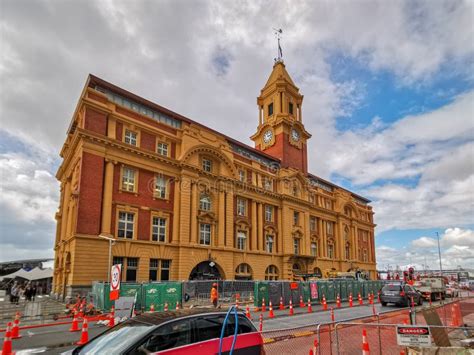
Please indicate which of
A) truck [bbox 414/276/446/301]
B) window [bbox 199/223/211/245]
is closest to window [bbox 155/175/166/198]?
window [bbox 199/223/211/245]

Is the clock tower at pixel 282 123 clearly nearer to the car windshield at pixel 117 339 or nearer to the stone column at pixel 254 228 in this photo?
the stone column at pixel 254 228

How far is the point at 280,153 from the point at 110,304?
3451 cm

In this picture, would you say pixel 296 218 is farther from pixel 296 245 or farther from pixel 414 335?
pixel 414 335

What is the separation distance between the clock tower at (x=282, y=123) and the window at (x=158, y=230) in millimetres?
22145

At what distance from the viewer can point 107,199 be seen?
29.4 meters

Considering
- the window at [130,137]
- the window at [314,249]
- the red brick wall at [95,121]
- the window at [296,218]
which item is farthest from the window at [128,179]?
the window at [314,249]

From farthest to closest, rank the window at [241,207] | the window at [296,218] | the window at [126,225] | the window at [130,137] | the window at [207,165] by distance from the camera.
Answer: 1. the window at [296,218]
2. the window at [241,207]
3. the window at [207,165]
4. the window at [130,137]
5. the window at [126,225]

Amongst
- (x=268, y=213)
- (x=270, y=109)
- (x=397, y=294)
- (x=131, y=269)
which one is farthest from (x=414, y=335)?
(x=270, y=109)

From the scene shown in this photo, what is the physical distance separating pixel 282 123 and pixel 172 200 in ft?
78.6

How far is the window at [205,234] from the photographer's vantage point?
35875 mm

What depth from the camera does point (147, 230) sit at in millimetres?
31688

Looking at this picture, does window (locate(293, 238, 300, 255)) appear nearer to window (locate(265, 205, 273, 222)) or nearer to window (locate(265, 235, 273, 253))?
window (locate(265, 235, 273, 253))

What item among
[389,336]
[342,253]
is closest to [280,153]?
[342,253]

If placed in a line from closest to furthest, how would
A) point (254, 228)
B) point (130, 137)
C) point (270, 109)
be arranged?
point (130, 137) → point (254, 228) → point (270, 109)
